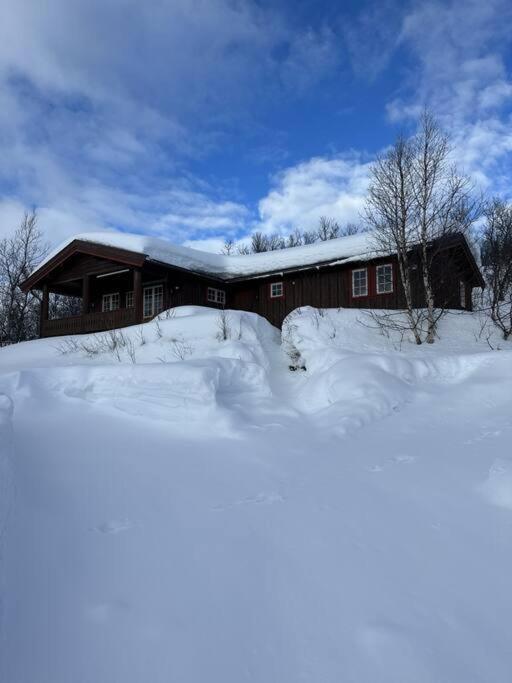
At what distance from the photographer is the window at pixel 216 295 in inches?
751

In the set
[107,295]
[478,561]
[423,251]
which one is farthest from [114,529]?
[107,295]

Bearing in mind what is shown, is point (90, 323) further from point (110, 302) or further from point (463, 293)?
point (463, 293)

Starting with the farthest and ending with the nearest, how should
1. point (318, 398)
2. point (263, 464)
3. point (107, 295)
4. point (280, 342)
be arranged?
→ 1. point (107, 295)
2. point (280, 342)
3. point (318, 398)
4. point (263, 464)

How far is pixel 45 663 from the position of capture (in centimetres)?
213

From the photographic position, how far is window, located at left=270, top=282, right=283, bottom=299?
18.6m

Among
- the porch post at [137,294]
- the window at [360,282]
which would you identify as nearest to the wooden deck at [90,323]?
the porch post at [137,294]

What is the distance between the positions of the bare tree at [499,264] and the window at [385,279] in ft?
11.4

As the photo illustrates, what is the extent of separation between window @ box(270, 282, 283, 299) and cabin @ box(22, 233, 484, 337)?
4 centimetres

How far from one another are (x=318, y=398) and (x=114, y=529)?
15.7ft

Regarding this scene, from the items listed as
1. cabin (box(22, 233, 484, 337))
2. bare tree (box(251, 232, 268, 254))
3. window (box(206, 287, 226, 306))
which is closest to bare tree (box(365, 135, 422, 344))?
cabin (box(22, 233, 484, 337))

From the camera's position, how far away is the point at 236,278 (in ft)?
61.8

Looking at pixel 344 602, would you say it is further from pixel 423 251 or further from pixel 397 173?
pixel 397 173

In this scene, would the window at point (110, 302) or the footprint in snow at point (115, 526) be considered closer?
the footprint in snow at point (115, 526)

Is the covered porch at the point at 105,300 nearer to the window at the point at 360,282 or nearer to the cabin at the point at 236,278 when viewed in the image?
the cabin at the point at 236,278
